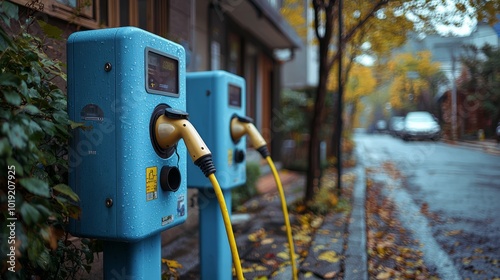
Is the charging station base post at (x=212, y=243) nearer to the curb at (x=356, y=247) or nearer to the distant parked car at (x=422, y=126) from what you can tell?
the curb at (x=356, y=247)

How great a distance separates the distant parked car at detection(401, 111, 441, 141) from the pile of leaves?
247cm

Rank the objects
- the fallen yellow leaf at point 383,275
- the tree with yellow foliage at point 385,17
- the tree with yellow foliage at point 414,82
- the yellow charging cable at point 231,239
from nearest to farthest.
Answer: the yellow charging cable at point 231,239 < the fallen yellow leaf at point 383,275 < the tree with yellow foliage at point 385,17 < the tree with yellow foliage at point 414,82

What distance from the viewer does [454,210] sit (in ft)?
21.4

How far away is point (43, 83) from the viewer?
2.03 metres

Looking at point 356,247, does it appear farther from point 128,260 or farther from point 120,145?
point 120,145

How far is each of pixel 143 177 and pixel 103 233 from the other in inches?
13.1

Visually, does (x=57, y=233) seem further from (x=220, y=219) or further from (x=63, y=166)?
(x=220, y=219)

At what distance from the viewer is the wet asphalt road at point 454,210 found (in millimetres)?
4137

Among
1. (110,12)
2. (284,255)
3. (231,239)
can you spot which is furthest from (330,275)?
(110,12)

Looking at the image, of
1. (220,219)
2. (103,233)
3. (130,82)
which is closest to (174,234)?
(220,219)

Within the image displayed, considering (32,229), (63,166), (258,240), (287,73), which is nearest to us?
(32,229)

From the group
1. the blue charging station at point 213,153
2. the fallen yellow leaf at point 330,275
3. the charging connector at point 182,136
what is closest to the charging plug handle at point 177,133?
the charging connector at point 182,136

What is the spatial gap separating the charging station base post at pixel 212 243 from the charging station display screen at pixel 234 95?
73 centimetres

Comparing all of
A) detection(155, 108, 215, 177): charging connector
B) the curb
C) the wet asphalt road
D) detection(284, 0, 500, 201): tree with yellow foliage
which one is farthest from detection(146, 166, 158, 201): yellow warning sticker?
detection(284, 0, 500, 201): tree with yellow foliage
